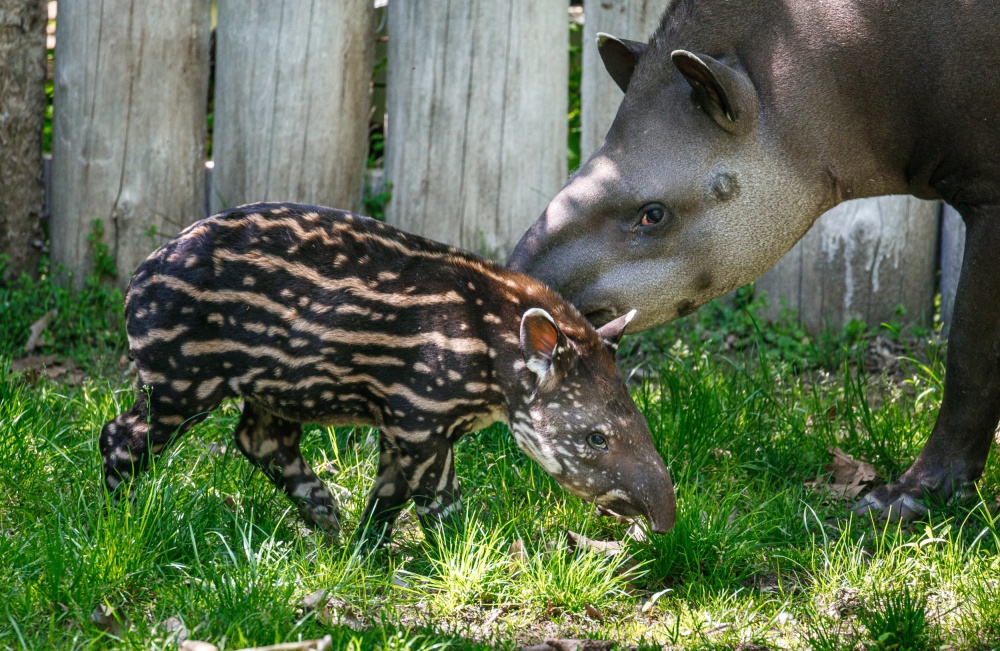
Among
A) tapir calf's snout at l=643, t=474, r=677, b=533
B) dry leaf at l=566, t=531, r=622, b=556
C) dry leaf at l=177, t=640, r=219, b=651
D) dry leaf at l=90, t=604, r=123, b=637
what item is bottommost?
dry leaf at l=90, t=604, r=123, b=637

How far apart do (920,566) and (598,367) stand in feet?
4.45

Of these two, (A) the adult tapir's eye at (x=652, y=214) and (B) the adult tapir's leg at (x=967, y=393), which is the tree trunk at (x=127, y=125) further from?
(B) the adult tapir's leg at (x=967, y=393)

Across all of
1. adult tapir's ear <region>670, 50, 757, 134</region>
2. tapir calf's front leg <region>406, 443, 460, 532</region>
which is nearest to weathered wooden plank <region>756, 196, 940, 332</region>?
adult tapir's ear <region>670, 50, 757, 134</region>

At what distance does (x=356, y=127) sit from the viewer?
270 inches

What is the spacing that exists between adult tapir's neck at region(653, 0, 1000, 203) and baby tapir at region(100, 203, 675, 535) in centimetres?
136

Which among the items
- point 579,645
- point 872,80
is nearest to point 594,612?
point 579,645

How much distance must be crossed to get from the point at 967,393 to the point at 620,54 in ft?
6.76

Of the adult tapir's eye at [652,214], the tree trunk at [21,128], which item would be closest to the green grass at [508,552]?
the adult tapir's eye at [652,214]

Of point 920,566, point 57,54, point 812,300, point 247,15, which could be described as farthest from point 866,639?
point 57,54

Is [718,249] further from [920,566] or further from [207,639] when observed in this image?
[207,639]

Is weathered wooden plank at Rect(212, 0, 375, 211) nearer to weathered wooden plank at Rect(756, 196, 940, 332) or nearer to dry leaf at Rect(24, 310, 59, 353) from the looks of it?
dry leaf at Rect(24, 310, 59, 353)

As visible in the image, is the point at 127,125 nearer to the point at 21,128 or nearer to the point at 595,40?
the point at 21,128

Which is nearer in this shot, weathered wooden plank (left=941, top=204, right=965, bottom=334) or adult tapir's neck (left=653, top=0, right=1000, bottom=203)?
adult tapir's neck (left=653, top=0, right=1000, bottom=203)

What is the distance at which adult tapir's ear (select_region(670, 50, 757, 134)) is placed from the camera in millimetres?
4586
